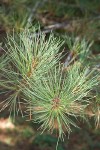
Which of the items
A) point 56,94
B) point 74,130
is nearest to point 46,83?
point 56,94

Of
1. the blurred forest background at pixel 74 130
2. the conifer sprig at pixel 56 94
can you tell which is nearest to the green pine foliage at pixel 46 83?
the conifer sprig at pixel 56 94

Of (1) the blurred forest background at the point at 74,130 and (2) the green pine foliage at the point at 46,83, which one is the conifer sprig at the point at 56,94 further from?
(1) the blurred forest background at the point at 74,130

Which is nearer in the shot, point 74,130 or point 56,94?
point 56,94

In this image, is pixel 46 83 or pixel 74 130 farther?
pixel 74 130

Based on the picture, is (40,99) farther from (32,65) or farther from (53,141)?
(53,141)

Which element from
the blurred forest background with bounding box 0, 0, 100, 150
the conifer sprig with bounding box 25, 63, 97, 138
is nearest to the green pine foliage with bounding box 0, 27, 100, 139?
the conifer sprig with bounding box 25, 63, 97, 138

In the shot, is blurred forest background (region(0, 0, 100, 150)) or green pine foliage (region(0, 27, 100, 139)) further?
blurred forest background (region(0, 0, 100, 150))

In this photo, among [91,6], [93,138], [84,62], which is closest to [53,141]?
[93,138]

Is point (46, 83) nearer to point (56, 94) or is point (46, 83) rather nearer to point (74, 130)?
point (56, 94)

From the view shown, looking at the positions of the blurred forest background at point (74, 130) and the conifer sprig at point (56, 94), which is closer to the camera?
the conifer sprig at point (56, 94)

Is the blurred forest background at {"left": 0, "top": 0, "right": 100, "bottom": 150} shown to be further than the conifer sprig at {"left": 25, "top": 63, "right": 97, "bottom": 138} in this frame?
Yes

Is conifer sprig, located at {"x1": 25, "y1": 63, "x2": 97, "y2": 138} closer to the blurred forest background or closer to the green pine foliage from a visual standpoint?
the green pine foliage

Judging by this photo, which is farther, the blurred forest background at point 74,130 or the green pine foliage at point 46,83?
the blurred forest background at point 74,130
